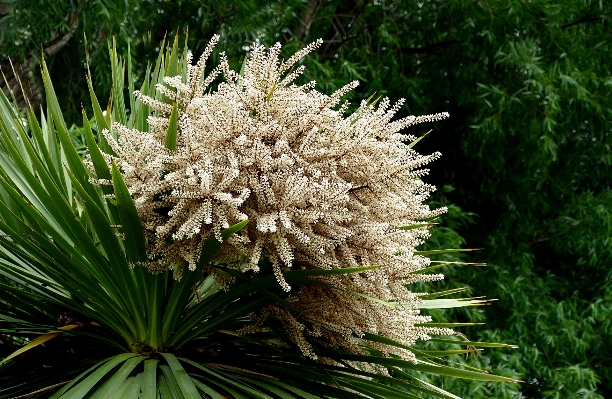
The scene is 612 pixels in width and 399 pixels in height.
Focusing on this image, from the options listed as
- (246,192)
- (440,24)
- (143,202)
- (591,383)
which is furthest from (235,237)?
(440,24)

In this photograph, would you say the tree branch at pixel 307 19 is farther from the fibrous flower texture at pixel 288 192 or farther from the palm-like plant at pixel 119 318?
the fibrous flower texture at pixel 288 192

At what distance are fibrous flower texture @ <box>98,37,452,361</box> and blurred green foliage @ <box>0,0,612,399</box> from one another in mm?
2491

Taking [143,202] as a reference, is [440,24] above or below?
above

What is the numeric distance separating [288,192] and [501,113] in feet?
12.9

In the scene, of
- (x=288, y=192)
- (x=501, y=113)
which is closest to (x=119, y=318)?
(x=288, y=192)

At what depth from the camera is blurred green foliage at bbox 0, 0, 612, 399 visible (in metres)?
4.71

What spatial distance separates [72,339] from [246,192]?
2.58 ft

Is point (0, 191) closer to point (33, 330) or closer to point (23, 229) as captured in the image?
point (23, 229)

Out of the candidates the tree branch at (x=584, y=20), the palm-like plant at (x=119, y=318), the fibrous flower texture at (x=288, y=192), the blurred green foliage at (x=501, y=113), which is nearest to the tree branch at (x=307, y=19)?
Result: the blurred green foliage at (x=501, y=113)

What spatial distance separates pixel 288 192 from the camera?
1.63 m

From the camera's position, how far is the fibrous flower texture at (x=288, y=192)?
64.9 inches

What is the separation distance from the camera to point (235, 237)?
1653 mm

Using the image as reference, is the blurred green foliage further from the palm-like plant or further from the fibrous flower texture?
the fibrous flower texture

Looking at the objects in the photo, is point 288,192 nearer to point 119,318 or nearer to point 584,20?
point 119,318
